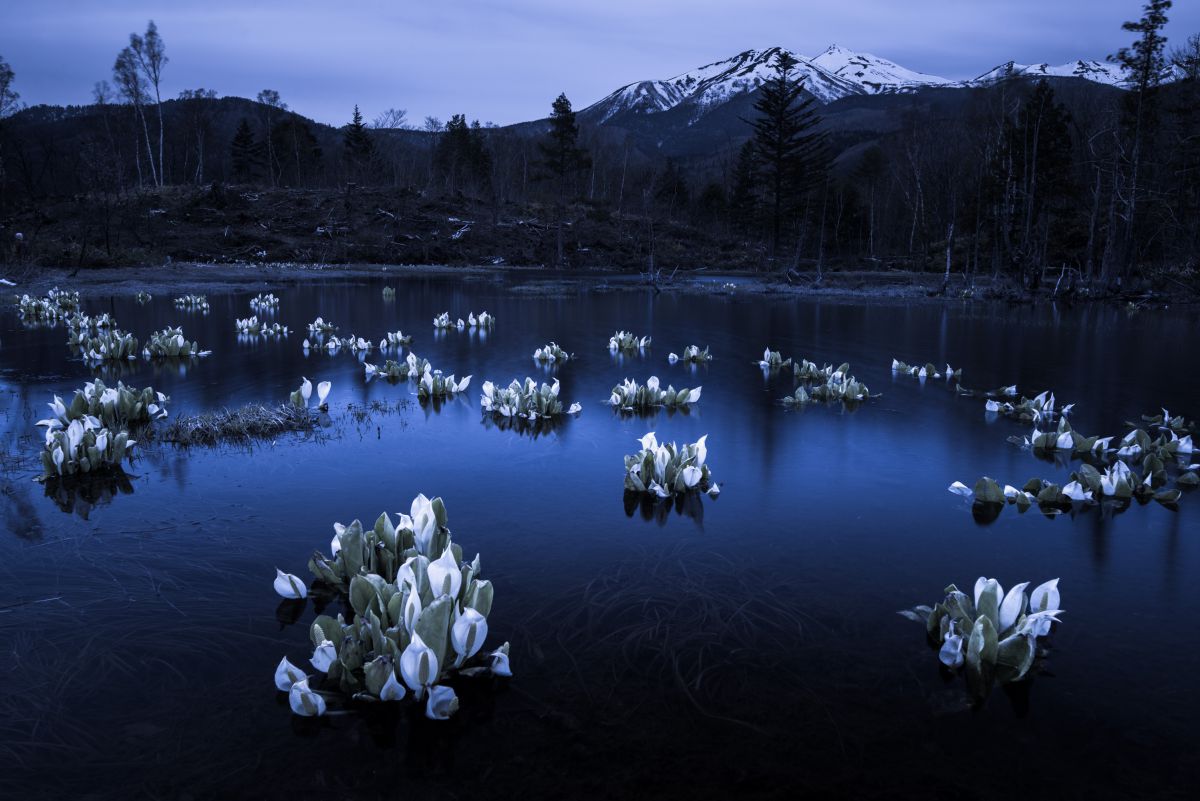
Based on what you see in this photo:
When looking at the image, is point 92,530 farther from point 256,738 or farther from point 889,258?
point 889,258

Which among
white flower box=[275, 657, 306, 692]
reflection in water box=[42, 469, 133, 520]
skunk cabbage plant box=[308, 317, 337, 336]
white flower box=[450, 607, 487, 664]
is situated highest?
skunk cabbage plant box=[308, 317, 337, 336]

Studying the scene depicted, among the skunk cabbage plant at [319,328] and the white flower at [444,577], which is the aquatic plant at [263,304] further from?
the white flower at [444,577]

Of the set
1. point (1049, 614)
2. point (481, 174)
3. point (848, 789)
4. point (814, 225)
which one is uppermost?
point (481, 174)

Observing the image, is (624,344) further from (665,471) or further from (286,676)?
(286,676)

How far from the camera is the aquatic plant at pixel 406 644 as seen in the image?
331 centimetres

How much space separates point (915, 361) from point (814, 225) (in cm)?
6437

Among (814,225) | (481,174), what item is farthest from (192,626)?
(481,174)

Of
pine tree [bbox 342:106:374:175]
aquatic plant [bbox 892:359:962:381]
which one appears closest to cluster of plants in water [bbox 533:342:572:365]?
aquatic plant [bbox 892:359:962:381]

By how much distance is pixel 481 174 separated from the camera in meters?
99.1

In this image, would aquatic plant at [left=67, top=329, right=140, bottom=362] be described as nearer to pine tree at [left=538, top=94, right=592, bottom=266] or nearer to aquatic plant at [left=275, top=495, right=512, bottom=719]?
aquatic plant at [left=275, top=495, right=512, bottom=719]

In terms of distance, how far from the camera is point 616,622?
423cm

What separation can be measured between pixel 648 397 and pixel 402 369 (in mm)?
4465

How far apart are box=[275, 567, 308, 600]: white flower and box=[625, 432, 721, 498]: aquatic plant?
9.76ft

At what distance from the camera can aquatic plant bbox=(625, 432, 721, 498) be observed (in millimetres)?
6410
